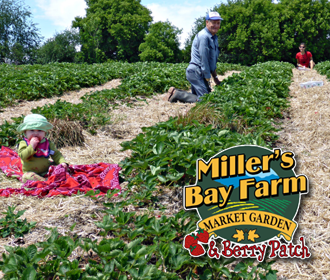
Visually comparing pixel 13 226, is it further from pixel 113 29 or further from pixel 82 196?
pixel 113 29

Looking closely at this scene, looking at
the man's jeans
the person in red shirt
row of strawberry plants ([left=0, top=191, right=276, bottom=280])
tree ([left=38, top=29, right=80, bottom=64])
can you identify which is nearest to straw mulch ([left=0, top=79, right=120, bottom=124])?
the man's jeans

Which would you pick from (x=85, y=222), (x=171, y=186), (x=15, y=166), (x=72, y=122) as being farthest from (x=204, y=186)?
(x=72, y=122)

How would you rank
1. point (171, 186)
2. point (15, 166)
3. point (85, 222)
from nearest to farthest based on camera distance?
point (85, 222) → point (171, 186) → point (15, 166)

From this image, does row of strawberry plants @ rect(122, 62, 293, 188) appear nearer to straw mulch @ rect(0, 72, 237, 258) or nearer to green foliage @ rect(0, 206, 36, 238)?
straw mulch @ rect(0, 72, 237, 258)

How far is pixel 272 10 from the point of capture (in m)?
34.3

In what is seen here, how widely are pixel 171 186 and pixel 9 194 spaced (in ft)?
5.52

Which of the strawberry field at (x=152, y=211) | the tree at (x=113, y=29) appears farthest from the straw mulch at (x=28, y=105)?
the tree at (x=113, y=29)

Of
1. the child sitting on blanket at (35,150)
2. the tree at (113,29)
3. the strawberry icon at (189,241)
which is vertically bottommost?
the strawberry icon at (189,241)

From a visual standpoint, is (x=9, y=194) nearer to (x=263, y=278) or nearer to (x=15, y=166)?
(x=15, y=166)

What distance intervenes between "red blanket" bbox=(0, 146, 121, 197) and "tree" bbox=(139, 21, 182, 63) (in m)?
33.3

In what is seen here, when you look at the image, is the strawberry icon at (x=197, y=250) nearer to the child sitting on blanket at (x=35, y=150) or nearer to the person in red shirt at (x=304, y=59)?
the child sitting on blanket at (x=35, y=150)

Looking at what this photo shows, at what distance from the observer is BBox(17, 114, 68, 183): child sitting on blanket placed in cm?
334

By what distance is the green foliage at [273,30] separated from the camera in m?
32.4

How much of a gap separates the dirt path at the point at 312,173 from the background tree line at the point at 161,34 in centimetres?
2958
